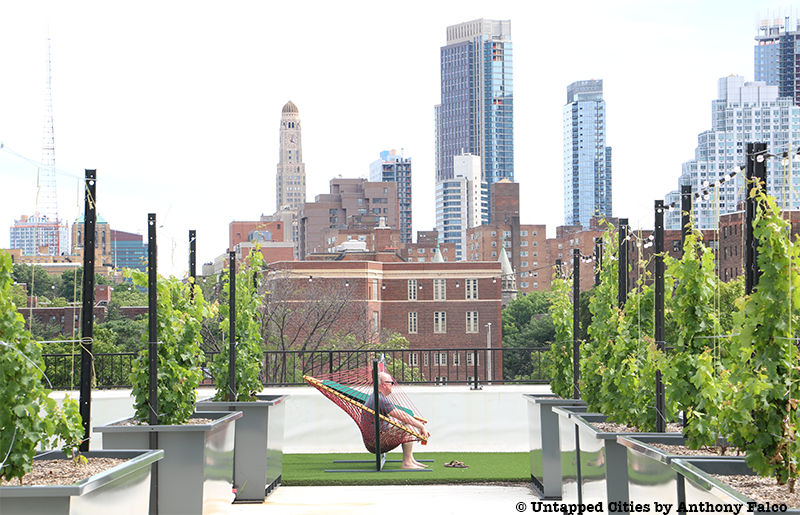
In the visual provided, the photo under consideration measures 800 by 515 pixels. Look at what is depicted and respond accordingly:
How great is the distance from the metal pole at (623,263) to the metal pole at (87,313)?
4461 mm

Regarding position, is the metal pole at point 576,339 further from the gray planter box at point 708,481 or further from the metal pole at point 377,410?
the gray planter box at point 708,481

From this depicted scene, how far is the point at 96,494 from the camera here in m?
3.77

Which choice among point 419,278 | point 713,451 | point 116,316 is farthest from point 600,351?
point 419,278

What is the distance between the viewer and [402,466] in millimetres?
9375

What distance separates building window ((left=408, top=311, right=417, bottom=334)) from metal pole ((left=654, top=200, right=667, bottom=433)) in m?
60.7

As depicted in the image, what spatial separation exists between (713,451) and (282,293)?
30.2 m

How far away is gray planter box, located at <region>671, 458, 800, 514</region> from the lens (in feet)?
10.4

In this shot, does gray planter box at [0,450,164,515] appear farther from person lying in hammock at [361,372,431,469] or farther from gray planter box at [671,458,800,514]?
person lying in hammock at [361,372,431,469]

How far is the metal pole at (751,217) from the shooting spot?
4013 millimetres

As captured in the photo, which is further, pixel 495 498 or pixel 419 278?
pixel 419 278

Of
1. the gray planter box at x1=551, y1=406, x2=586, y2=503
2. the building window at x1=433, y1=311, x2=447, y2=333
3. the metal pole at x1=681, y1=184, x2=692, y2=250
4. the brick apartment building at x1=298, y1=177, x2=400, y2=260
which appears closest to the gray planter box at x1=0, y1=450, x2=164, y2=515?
the gray planter box at x1=551, y1=406, x2=586, y2=503

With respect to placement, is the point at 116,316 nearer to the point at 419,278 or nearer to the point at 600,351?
the point at 419,278

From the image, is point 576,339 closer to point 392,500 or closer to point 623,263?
point 623,263

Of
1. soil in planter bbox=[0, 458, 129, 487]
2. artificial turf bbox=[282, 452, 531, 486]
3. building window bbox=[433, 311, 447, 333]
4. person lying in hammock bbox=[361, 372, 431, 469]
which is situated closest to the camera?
soil in planter bbox=[0, 458, 129, 487]
